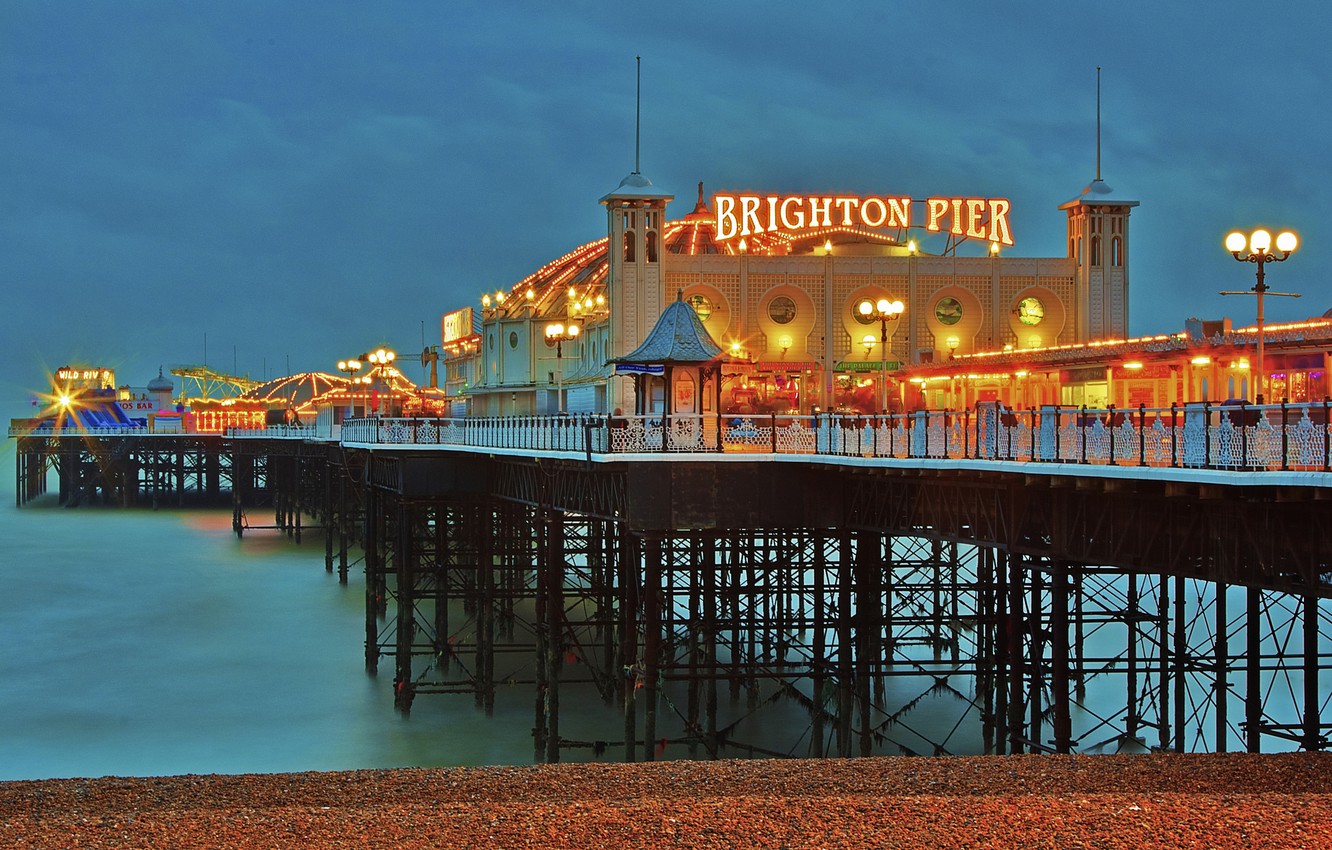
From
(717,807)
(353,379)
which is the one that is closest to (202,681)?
(717,807)

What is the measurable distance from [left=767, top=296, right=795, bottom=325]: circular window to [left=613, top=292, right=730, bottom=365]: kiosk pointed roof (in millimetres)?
14287

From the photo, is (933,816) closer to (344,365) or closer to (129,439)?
(344,365)

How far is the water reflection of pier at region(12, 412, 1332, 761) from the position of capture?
18.4 m

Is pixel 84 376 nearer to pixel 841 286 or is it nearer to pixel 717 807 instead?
pixel 841 286

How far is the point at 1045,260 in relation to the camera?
46.1m

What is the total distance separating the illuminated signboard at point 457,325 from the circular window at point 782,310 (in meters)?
40.2

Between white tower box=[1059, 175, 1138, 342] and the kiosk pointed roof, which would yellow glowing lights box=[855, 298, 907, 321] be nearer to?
the kiosk pointed roof

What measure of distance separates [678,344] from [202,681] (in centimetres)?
1727

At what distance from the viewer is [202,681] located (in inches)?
1527

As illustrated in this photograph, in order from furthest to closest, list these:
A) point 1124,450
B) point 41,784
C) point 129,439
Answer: point 129,439, point 1124,450, point 41,784

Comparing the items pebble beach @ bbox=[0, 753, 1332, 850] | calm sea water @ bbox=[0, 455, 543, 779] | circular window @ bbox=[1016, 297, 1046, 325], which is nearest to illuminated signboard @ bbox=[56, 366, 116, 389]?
calm sea water @ bbox=[0, 455, 543, 779]

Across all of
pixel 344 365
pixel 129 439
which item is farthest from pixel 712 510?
pixel 129 439

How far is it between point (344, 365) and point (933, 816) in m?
70.0

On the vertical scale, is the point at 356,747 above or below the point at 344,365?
below
